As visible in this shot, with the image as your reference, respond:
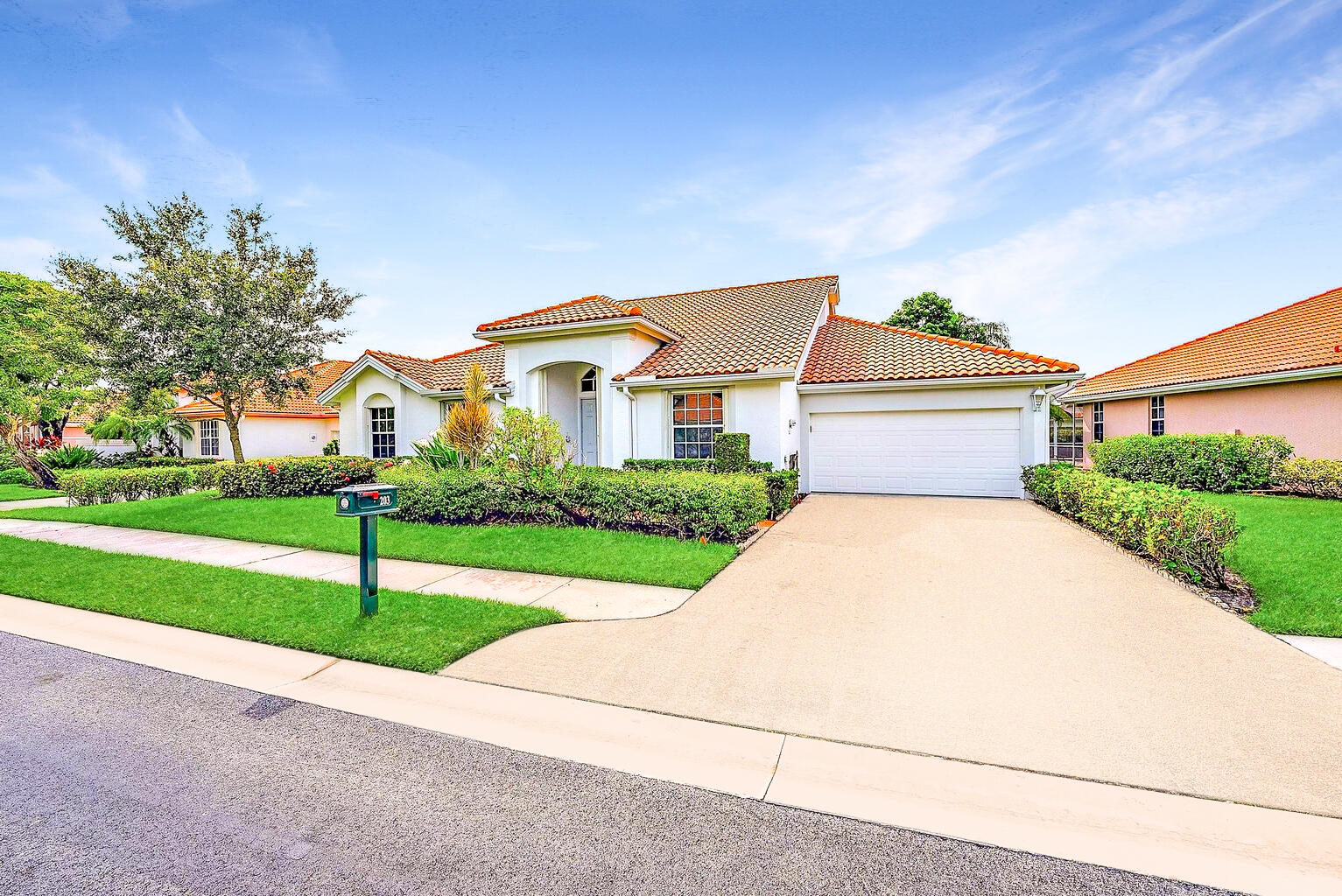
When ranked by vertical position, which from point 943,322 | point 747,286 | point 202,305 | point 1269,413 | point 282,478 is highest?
point 943,322

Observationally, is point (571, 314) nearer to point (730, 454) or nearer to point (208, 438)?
point (730, 454)

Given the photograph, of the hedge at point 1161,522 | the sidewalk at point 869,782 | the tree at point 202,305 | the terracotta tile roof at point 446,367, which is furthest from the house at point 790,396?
the sidewalk at point 869,782

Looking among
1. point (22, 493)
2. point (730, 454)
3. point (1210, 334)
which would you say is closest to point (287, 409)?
point (22, 493)

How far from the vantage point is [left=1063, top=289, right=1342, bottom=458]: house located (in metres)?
13.5

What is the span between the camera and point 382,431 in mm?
18531

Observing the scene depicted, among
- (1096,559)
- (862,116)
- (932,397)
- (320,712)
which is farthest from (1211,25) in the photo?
(320,712)

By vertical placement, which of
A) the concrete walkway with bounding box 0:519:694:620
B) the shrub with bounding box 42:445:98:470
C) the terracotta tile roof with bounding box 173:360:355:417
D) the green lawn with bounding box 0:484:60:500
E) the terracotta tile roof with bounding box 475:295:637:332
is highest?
the terracotta tile roof with bounding box 475:295:637:332

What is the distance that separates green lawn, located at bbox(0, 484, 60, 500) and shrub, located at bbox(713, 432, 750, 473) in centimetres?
2136

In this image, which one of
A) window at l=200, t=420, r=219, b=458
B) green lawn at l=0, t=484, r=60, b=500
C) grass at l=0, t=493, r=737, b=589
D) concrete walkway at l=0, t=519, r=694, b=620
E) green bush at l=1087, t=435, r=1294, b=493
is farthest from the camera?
window at l=200, t=420, r=219, b=458

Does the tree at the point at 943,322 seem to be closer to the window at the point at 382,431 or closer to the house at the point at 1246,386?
the house at the point at 1246,386

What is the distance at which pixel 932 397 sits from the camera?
14.1 metres

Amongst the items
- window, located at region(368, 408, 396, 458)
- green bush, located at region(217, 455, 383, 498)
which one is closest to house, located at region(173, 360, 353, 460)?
window, located at region(368, 408, 396, 458)

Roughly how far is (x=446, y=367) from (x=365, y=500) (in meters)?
14.8

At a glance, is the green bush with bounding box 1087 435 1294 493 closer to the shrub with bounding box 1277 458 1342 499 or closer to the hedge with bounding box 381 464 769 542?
the shrub with bounding box 1277 458 1342 499
